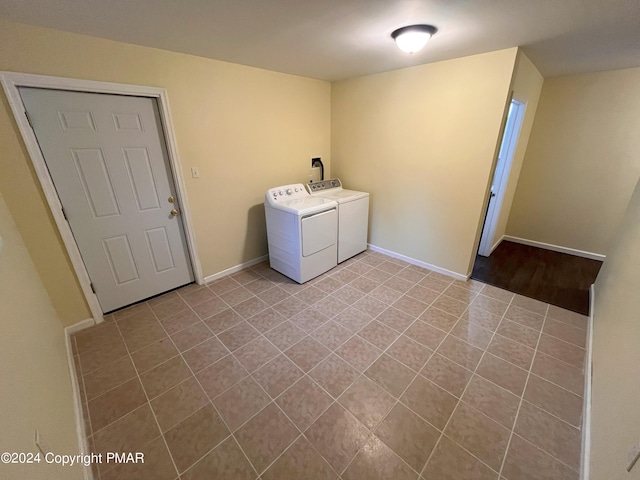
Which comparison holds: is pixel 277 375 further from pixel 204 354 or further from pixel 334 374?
pixel 204 354

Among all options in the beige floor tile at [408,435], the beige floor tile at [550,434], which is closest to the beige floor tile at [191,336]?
the beige floor tile at [408,435]

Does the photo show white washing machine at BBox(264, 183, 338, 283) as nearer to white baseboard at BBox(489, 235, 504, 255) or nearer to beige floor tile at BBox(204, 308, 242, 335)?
beige floor tile at BBox(204, 308, 242, 335)

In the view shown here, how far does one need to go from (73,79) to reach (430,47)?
2.81m

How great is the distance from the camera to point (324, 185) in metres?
3.56

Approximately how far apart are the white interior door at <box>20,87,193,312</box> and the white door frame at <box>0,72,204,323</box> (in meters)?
0.05

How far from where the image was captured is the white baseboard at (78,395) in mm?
1340

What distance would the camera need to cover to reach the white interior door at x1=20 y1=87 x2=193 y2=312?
194 centimetres

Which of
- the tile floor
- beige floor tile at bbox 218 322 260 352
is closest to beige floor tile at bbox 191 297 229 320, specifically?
the tile floor

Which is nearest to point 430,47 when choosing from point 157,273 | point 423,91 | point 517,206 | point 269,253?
point 423,91

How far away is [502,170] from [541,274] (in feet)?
4.49

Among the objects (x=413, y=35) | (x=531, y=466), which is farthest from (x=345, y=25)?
(x=531, y=466)

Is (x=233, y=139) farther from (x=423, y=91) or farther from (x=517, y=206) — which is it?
(x=517, y=206)

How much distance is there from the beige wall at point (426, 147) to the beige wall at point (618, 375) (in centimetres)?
117

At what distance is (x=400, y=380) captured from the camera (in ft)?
5.82
